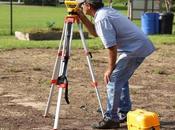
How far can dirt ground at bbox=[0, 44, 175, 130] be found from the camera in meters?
8.17

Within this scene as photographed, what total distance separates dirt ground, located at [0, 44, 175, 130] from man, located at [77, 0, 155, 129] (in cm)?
36

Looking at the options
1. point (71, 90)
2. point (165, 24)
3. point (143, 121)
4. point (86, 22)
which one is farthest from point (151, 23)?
point (143, 121)

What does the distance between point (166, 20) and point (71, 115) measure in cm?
1840

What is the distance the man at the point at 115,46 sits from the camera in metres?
7.18

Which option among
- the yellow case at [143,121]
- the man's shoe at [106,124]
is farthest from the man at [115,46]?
the yellow case at [143,121]

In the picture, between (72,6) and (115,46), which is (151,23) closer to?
(72,6)

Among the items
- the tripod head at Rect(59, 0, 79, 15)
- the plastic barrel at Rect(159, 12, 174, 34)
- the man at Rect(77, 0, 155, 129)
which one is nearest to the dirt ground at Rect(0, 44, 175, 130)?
the man at Rect(77, 0, 155, 129)

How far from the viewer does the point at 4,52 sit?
1631 centimetres

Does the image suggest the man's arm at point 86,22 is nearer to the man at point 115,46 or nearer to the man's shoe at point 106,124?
the man at point 115,46

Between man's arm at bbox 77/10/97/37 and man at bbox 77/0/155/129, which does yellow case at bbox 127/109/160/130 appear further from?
man's arm at bbox 77/10/97/37

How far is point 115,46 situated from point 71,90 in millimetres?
3584

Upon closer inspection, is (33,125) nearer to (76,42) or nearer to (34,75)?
(34,75)

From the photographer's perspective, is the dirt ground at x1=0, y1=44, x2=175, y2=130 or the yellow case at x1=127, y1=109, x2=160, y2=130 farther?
the dirt ground at x1=0, y1=44, x2=175, y2=130

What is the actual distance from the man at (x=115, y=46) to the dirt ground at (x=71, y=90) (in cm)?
36
